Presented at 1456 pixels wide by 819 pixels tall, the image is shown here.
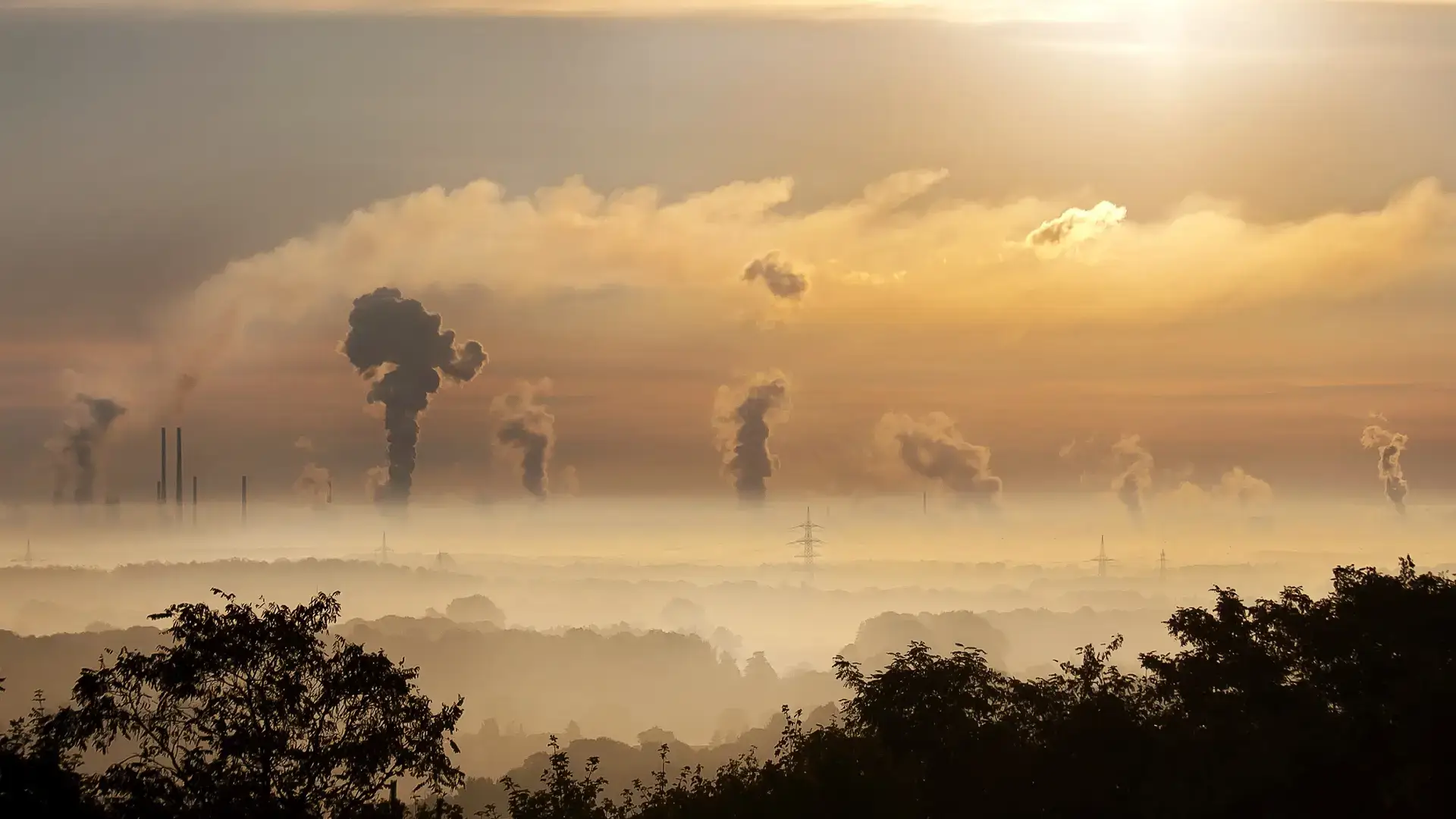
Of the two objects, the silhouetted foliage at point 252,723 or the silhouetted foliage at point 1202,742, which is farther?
the silhouetted foliage at point 1202,742

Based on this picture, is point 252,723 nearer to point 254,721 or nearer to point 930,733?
point 254,721

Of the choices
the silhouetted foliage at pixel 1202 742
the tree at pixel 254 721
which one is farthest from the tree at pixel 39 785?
the silhouetted foliage at pixel 1202 742

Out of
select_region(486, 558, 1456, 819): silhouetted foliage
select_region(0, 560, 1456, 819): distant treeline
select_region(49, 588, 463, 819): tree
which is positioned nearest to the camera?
select_region(49, 588, 463, 819): tree

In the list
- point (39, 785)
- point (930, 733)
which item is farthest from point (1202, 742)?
point (39, 785)

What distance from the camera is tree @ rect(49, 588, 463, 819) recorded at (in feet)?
108

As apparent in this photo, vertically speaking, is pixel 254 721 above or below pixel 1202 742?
above

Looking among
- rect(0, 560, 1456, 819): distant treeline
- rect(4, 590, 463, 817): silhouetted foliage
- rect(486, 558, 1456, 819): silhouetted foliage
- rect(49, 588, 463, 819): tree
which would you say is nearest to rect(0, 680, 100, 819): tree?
rect(0, 560, 1456, 819): distant treeline

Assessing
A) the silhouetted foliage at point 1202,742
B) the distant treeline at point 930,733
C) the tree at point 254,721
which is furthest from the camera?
the silhouetted foliage at point 1202,742

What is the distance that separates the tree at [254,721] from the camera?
3294 cm

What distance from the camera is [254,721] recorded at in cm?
3406

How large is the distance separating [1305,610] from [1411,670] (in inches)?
247

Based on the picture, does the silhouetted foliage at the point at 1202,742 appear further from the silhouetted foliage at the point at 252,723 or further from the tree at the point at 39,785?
the tree at the point at 39,785

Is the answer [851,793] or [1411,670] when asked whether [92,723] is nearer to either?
[851,793]

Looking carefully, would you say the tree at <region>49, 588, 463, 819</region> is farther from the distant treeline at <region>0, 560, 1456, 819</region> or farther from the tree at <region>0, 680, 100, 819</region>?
the tree at <region>0, 680, 100, 819</region>
